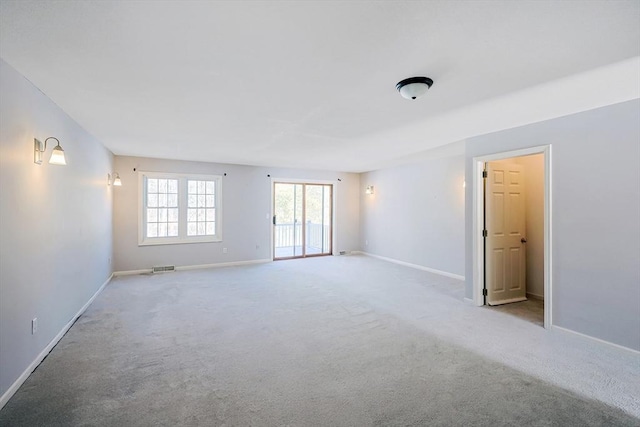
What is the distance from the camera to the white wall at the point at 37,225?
2113mm

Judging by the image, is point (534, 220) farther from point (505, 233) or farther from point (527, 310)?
point (527, 310)

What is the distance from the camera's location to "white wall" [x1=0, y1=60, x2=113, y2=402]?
6.93 feet

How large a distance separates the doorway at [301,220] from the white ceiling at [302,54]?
4.27 m

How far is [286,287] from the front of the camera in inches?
200

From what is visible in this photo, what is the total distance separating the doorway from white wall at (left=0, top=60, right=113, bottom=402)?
14.1ft

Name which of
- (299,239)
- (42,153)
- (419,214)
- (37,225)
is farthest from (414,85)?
(299,239)

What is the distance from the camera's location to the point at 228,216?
6973 millimetres

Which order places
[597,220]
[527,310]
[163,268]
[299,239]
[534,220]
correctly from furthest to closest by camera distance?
[299,239], [163,268], [534,220], [527,310], [597,220]

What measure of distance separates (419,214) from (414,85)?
4.62m

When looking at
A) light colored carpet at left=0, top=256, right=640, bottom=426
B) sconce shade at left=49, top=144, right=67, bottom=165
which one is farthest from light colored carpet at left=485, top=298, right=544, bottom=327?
sconce shade at left=49, top=144, right=67, bottom=165

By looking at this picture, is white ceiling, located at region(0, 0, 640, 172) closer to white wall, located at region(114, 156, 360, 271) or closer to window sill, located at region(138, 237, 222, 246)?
white wall, located at region(114, 156, 360, 271)

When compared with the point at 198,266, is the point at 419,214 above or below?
above

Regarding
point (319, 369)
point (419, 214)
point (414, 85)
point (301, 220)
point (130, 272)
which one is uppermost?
point (414, 85)

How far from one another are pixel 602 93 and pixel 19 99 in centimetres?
485
